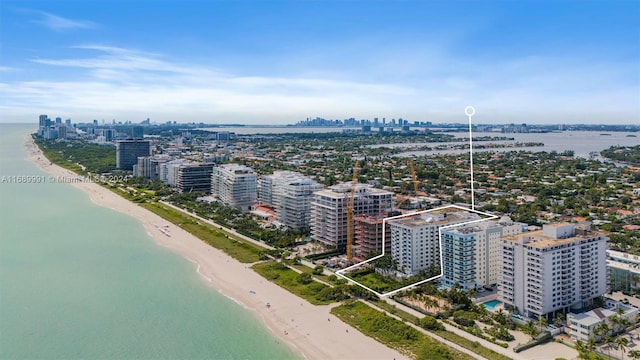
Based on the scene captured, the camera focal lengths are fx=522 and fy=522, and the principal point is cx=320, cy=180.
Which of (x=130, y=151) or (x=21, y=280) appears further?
(x=130, y=151)

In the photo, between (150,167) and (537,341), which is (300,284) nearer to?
(537,341)

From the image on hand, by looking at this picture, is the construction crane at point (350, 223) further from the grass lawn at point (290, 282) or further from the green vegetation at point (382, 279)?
the grass lawn at point (290, 282)

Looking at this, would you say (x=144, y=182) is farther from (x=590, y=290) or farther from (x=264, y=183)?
(x=590, y=290)

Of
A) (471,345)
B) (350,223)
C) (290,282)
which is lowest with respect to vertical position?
(471,345)

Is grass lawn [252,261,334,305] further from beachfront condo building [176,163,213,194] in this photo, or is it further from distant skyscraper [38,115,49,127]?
distant skyscraper [38,115,49,127]

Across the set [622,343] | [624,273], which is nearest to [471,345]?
[622,343]

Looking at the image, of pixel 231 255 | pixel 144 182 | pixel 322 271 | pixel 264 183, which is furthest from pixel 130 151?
pixel 322 271
